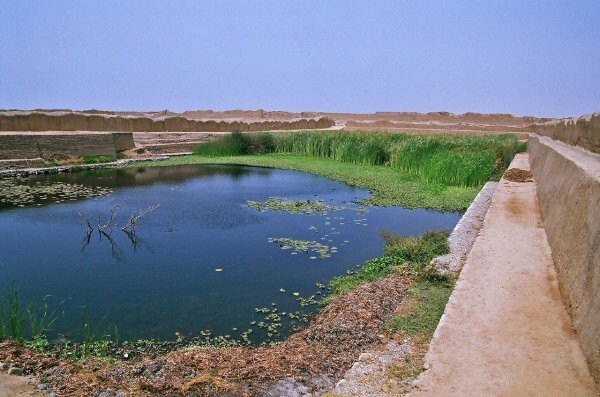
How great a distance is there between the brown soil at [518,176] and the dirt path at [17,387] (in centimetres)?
896

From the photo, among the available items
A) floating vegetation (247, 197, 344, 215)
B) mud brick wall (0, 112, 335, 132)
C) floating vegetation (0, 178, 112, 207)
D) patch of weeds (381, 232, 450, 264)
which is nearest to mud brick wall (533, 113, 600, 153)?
patch of weeds (381, 232, 450, 264)

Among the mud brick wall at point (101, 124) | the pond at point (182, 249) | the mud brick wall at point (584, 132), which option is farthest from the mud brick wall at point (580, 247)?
the mud brick wall at point (101, 124)

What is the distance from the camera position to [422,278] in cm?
458

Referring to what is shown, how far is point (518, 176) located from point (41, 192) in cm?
1031

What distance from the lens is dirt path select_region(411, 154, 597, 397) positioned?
2277 millimetres

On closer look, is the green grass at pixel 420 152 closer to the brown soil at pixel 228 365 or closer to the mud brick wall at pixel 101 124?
the mud brick wall at pixel 101 124

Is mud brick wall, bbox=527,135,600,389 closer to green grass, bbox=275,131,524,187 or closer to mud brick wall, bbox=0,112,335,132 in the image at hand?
green grass, bbox=275,131,524,187

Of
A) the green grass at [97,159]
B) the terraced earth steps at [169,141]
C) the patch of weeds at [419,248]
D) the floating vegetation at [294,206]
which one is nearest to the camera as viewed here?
the patch of weeds at [419,248]

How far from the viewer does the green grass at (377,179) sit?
31.6ft

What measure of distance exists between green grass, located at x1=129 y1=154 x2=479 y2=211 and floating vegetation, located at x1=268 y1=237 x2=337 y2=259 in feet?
10.3

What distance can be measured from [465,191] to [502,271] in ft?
23.6

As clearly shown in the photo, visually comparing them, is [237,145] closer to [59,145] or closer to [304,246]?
[59,145]

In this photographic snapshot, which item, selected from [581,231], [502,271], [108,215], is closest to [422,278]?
[502,271]

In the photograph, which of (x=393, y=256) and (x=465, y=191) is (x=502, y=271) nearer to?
(x=393, y=256)
